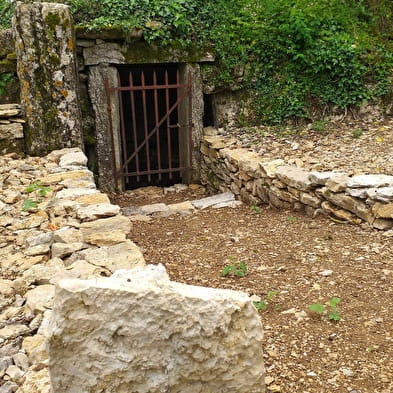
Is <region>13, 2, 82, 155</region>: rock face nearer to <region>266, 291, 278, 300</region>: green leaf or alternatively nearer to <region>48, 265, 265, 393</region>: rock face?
<region>266, 291, 278, 300</region>: green leaf

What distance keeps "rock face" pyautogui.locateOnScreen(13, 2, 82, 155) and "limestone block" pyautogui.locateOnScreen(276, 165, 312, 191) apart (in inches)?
105

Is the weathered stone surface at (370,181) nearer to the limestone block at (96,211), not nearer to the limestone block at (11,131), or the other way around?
the limestone block at (96,211)

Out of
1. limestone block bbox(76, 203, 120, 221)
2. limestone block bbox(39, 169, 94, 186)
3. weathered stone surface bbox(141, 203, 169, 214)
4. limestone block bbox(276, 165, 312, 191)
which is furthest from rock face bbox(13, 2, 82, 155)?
limestone block bbox(276, 165, 312, 191)

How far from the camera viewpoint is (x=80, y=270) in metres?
2.84

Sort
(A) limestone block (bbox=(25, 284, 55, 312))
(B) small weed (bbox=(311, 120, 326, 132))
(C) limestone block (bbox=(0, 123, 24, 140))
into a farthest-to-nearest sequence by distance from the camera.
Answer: (B) small weed (bbox=(311, 120, 326, 132)) → (C) limestone block (bbox=(0, 123, 24, 140)) → (A) limestone block (bbox=(25, 284, 55, 312))

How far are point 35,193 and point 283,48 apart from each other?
4.67m

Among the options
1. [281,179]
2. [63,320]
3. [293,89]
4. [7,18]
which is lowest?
[281,179]

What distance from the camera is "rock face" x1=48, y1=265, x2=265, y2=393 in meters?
1.73

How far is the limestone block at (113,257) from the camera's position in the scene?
292 cm

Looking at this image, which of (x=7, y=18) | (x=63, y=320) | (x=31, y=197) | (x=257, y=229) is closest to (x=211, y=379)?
(x=63, y=320)

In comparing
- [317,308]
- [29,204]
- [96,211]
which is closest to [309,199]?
[317,308]

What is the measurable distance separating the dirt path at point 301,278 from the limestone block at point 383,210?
0.68 feet

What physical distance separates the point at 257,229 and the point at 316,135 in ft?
7.93

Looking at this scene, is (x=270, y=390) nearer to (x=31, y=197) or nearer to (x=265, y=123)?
(x=31, y=197)
